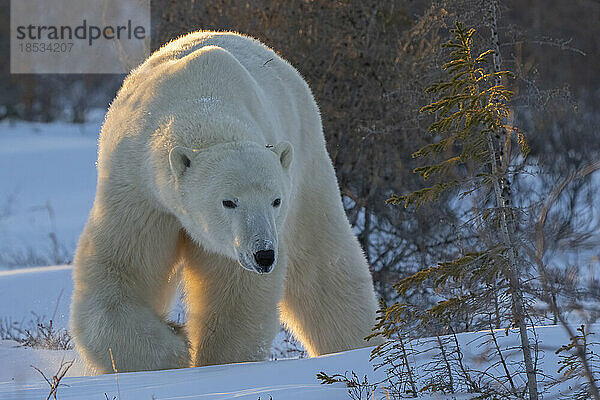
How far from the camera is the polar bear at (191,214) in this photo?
3.51 meters

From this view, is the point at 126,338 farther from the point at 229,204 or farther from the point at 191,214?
the point at 229,204

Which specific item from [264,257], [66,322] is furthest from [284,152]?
[66,322]

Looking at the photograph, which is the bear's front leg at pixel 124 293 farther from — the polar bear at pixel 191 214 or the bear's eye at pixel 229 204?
the bear's eye at pixel 229 204

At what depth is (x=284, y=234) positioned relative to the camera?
4410mm

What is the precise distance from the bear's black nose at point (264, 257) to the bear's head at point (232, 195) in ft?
0.07

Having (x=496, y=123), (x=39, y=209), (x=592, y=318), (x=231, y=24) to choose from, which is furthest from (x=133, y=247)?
(x=39, y=209)

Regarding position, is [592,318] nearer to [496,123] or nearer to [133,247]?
[496,123]

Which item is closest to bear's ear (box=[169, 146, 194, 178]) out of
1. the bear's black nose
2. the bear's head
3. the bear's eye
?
the bear's head

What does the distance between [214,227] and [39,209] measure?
10390mm

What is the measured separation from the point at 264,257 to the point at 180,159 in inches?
23.4

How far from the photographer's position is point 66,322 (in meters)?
6.38

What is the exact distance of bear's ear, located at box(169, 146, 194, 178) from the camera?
139 inches

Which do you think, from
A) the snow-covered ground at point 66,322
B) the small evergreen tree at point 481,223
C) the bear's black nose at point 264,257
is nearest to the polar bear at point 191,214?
the bear's black nose at point 264,257

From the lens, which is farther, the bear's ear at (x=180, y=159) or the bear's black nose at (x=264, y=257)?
the bear's ear at (x=180, y=159)
